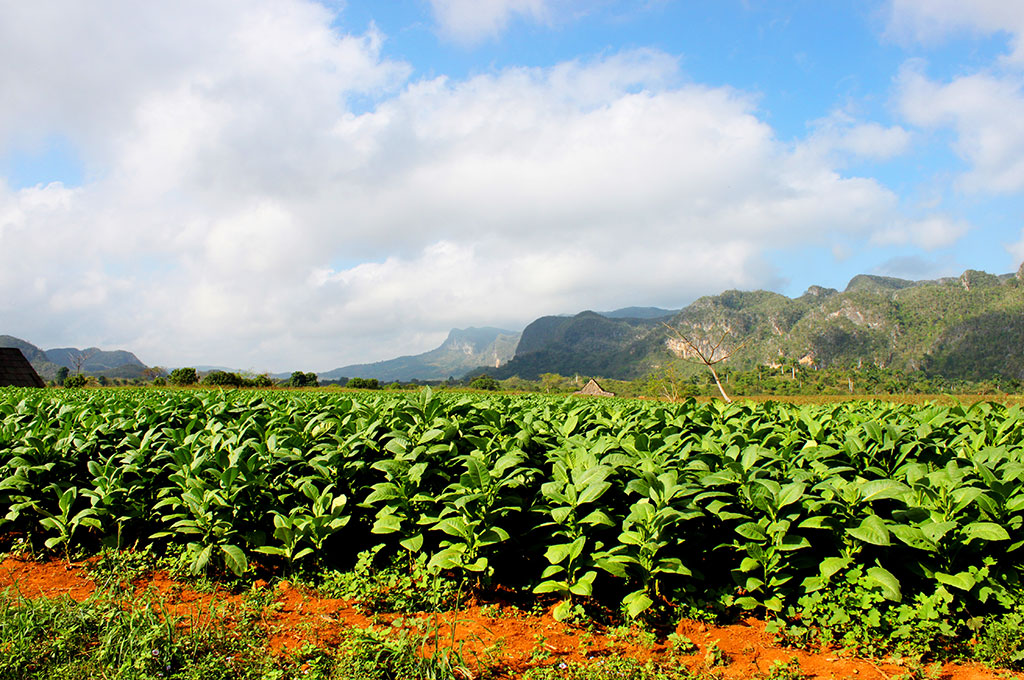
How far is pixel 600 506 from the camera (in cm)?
288

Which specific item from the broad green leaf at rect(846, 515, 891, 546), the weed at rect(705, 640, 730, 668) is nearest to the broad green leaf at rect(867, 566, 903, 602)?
the broad green leaf at rect(846, 515, 891, 546)

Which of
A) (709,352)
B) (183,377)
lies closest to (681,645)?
(709,352)

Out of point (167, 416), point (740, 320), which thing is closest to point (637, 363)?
point (740, 320)

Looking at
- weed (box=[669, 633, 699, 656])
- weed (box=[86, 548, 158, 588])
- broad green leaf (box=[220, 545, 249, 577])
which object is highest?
broad green leaf (box=[220, 545, 249, 577])

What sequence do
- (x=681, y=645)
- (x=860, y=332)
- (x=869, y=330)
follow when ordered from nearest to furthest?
(x=681, y=645)
(x=860, y=332)
(x=869, y=330)

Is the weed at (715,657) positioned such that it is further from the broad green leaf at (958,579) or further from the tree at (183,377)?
the tree at (183,377)

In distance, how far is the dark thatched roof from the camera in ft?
112

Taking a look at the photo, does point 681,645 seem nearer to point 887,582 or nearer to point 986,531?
point 887,582

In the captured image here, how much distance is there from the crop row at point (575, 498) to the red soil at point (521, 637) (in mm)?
196

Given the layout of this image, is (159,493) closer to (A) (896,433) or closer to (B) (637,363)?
(A) (896,433)

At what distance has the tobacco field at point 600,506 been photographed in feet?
8.30

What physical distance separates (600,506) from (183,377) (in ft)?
143

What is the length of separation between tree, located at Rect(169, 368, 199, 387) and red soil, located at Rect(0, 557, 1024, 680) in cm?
4103

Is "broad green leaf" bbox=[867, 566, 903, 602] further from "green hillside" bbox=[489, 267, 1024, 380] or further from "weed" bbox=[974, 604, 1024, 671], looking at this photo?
"green hillside" bbox=[489, 267, 1024, 380]
